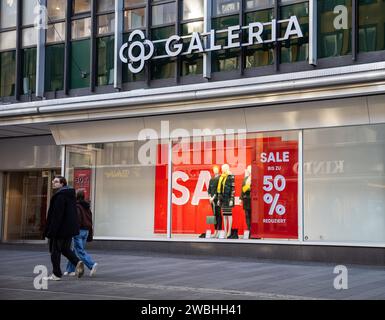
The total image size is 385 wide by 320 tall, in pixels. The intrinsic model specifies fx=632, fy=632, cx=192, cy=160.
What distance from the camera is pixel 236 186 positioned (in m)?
17.3

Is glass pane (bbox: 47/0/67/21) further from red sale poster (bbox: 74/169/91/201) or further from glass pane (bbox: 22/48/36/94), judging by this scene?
red sale poster (bbox: 74/169/91/201)

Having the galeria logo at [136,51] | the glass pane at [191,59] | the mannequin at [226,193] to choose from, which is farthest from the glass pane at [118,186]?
the glass pane at [191,59]

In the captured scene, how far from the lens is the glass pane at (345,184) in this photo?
50.4 feet

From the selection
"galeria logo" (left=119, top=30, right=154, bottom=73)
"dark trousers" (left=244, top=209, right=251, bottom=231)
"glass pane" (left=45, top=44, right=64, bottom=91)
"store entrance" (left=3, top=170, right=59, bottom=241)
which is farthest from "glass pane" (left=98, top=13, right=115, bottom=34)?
"dark trousers" (left=244, top=209, right=251, bottom=231)

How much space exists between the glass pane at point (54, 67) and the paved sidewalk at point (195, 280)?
5824 mm

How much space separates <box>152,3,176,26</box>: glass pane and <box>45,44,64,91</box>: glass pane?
3367 millimetres

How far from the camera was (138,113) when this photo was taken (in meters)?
17.6

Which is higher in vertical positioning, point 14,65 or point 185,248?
point 14,65

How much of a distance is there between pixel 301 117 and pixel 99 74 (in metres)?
6.32

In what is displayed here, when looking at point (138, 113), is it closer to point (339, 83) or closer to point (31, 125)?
point (31, 125)

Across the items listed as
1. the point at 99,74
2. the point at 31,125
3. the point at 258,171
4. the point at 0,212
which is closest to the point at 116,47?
the point at 99,74

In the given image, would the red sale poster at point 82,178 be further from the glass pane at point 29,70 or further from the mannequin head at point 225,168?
the mannequin head at point 225,168

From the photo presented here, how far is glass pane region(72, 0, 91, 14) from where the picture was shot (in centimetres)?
1898

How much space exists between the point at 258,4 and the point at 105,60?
16.2ft
